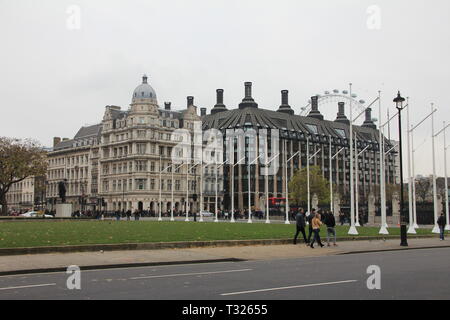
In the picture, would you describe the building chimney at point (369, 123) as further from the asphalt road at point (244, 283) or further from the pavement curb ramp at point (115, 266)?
the asphalt road at point (244, 283)

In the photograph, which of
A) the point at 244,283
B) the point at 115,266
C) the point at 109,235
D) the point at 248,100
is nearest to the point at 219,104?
the point at 248,100

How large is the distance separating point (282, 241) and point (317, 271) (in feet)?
43.2

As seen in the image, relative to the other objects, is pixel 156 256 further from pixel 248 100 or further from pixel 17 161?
Answer: pixel 248 100

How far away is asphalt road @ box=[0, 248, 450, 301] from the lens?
11.8 metres

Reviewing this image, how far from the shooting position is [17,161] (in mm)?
71875

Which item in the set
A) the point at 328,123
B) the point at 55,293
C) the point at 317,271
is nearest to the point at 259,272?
the point at 317,271

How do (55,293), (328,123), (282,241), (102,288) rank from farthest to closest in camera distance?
(328,123)
(282,241)
(102,288)
(55,293)

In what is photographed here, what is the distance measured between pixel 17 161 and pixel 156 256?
56.1 m

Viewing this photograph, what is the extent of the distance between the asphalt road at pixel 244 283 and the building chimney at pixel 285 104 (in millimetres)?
127358

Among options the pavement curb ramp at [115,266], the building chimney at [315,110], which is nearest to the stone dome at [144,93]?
the building chimney at [315,110]

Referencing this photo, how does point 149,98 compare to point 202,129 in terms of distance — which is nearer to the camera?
point 149,98

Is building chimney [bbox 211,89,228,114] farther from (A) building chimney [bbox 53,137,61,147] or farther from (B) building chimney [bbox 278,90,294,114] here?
(A) building chimney [bbox 53,137,61,147]

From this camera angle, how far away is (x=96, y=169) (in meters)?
135
